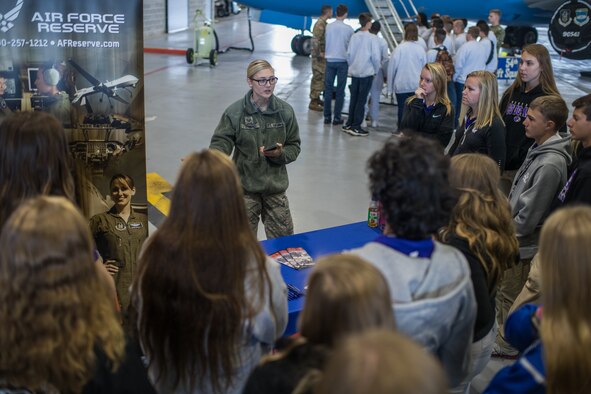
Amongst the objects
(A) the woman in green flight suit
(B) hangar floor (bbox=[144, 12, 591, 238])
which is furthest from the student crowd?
(B) hangar floor (bbox=[144, 12, 591, 238])

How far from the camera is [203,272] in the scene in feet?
6.70

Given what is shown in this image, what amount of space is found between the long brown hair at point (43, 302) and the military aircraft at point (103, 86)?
7.21ft

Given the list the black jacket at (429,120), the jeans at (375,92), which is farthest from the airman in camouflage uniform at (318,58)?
the black jacket at (429,120)

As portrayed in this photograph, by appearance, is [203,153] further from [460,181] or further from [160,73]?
[160,73]

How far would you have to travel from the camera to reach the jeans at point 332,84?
9734 mm

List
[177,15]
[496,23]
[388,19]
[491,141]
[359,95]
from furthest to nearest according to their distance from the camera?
[177,15] < [388,19] < [496,23] < [359,95] < [491,141]

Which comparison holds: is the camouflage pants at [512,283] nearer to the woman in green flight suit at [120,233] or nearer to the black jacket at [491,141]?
the black jacket at [491,141]

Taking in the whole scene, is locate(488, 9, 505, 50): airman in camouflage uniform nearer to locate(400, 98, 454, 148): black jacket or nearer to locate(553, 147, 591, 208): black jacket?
locate(400, 98, 454, 148): black jacket

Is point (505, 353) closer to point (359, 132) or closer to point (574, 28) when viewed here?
point (359, 132)

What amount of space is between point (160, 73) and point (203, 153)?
1203 centimetres

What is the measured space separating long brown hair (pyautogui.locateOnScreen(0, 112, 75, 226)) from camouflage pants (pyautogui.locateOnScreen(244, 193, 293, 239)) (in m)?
2.01

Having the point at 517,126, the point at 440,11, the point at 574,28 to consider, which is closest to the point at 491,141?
the point at 517,126

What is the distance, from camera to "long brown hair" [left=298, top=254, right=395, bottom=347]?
1523 mm

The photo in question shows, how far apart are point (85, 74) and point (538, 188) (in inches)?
111
